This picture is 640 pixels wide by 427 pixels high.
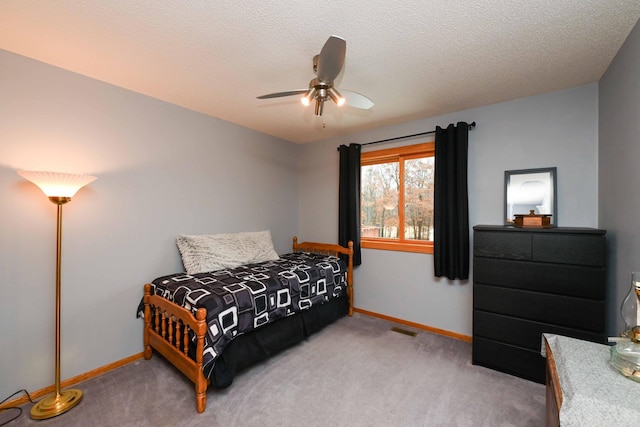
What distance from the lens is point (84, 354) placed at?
2225 mm

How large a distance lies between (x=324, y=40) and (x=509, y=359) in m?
2.88

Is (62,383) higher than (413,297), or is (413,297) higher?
(413,297)

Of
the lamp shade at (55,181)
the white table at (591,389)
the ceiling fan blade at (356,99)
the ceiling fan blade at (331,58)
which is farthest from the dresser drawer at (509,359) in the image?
the lamp shade at (55,181)

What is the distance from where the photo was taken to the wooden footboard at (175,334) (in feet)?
6.08

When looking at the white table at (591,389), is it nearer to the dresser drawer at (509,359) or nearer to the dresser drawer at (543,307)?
the dresser drawer at (543,307)

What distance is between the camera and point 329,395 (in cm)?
202

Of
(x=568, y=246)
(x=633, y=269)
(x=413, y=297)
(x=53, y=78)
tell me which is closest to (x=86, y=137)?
(x=53, y=78)

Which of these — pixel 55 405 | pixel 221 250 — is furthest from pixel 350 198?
pixel 55 405

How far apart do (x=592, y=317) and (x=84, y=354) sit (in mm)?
3960

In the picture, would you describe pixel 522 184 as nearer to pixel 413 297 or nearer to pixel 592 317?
pixel 592 317

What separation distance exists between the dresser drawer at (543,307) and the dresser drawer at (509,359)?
0.28m

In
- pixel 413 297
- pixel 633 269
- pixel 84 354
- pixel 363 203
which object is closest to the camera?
pixel 633 269

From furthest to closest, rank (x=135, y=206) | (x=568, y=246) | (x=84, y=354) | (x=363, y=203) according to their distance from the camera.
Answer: (x=363, y=203)
(x=135, y=206)
(x=84, y=354)
(x=568, y=246)

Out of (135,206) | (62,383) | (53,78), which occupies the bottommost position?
(62,383)
